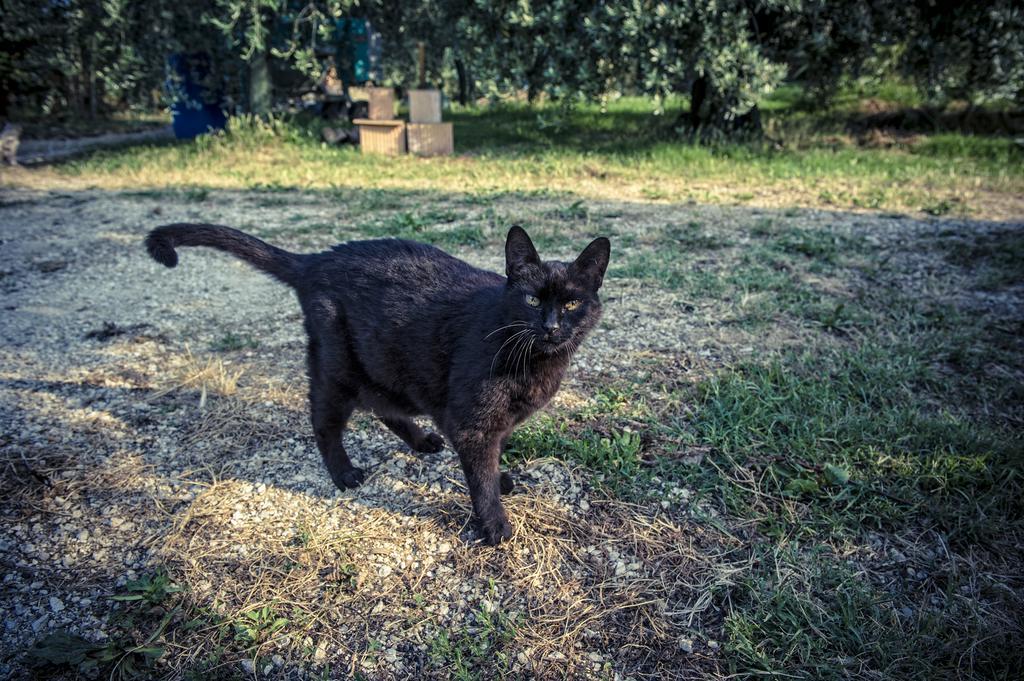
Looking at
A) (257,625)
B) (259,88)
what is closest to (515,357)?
(257,625)

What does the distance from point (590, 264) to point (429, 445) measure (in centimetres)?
131

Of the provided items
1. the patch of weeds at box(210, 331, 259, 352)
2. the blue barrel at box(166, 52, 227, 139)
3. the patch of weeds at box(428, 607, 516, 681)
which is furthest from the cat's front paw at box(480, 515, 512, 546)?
the blue barrel at box(166, 52, 227, 139)

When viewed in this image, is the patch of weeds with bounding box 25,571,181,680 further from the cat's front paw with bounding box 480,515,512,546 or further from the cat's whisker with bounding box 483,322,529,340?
the cat's whisker with bounding box 483,322,529,340

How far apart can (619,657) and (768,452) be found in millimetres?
1357

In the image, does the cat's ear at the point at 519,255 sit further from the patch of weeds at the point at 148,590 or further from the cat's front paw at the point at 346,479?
the patch of weeds at the point at 148,590

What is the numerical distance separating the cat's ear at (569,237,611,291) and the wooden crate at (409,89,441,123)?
31.8 feet

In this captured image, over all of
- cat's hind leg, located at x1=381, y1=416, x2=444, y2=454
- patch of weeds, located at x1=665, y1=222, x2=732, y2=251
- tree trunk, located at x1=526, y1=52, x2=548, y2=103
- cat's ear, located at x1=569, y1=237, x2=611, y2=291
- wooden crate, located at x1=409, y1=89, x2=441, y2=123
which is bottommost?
cat's hind leg, located at x1=381, y1=416, x2=444, y2=454

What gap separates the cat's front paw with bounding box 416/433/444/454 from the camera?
3.20m

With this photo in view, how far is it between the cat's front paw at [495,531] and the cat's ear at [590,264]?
1.08 meters

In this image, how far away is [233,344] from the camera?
13.4 ft

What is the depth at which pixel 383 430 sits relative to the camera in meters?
3.38

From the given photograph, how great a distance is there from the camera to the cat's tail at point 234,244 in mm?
2906

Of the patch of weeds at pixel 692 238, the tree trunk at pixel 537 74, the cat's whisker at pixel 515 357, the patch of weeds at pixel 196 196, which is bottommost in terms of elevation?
the cat's whisker at pixel 515 357

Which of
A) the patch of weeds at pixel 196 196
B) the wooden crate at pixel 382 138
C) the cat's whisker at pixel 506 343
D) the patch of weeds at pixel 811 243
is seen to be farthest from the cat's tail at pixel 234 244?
the wooden crate at pixel 382 138
